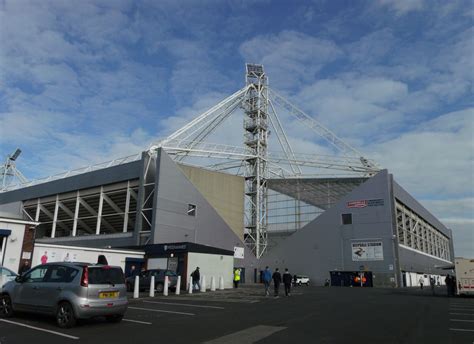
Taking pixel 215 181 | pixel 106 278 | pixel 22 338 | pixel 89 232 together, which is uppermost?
pixel 215 181

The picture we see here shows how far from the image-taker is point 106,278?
11.1 metres

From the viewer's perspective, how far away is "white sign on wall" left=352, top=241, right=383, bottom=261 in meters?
45.9

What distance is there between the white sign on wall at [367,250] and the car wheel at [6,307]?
40.7 metres

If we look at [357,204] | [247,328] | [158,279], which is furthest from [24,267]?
[357,204]

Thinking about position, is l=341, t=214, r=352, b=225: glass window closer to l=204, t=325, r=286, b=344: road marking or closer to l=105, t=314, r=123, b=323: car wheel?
l=204, t=325, r=286, b=344: road marking

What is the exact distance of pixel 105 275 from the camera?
1109 cm

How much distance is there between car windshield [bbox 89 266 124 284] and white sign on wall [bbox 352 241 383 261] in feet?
130

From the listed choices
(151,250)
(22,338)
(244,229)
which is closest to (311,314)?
(22,338)

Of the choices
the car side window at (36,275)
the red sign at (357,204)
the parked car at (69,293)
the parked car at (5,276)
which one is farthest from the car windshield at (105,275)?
the red sign at (357,204)

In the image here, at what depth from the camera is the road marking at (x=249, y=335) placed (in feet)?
28.6

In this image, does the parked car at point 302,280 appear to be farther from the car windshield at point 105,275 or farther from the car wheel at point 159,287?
the car windshield at point 105,275

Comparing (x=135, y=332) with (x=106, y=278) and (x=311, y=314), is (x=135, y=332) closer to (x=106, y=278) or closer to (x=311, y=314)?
(x=106, y=278)

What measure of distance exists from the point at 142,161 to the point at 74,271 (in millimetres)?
34653

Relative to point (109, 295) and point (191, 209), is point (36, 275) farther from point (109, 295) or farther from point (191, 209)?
point (191, 209)
